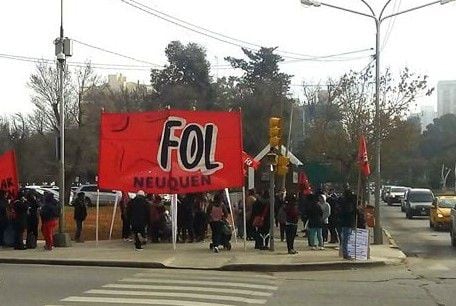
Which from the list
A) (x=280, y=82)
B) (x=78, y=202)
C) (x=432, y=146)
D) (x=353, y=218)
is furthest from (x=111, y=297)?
(x=432, y=146)

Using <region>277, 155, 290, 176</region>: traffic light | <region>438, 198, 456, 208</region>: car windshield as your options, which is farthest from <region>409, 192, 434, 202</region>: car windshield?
<region>277, 155, 290, 176</region>: traffic light

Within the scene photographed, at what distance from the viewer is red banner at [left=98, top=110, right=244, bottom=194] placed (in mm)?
23016

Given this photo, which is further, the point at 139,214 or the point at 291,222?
the point at 139,214

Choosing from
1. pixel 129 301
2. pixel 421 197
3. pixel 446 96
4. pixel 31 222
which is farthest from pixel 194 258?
pixel 446 96

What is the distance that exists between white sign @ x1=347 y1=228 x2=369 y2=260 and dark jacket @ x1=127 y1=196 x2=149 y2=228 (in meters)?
6.09

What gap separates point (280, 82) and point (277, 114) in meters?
7.78

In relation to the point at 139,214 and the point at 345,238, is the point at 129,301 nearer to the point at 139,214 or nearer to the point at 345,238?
the point at 345,238

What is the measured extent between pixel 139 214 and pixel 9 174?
460 centimetres

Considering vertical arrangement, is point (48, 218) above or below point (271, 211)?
below

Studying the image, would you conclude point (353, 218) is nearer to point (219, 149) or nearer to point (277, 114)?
point (219, 149)

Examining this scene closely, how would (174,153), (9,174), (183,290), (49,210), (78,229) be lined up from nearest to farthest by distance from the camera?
(183,290) < (49,210) < (174,153) < (9,174) < (78,229)

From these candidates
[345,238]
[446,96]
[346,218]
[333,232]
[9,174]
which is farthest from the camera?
[446,96]

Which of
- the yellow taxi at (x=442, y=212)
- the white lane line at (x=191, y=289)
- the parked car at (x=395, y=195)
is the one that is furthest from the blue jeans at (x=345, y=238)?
the parked car at (x=395, y=195)

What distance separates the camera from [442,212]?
1412 inches
